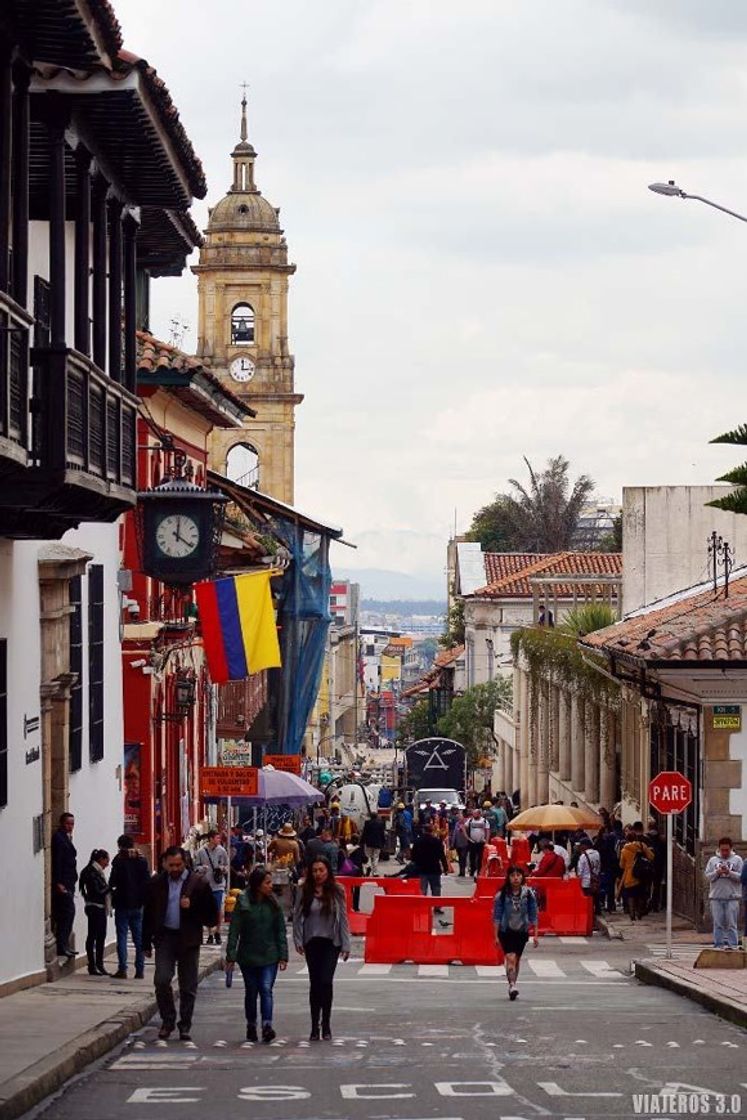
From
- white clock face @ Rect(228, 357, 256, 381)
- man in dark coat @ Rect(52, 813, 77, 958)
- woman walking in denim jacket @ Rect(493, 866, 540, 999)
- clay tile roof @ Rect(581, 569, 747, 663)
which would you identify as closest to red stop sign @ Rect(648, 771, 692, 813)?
woman walking in denim jacket @ Rect(493, 866, 540, 999)

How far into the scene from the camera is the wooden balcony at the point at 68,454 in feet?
51.5

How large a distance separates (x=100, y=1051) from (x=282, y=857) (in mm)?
16232

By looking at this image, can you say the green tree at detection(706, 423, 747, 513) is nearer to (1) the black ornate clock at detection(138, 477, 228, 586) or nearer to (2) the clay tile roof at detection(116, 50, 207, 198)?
(2) the clay tile roof at detection(116, 50, 207, 198)

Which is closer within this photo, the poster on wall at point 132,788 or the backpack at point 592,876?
the backpack at point 592,876

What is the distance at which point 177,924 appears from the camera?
60.1ft

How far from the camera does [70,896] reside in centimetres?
2297

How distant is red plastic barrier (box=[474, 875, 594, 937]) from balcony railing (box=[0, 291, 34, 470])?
19.2 metres

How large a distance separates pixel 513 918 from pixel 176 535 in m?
9.34

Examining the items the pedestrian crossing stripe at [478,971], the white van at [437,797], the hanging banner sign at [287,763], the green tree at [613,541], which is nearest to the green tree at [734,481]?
the pedestrian crossing stripe at [478,971]

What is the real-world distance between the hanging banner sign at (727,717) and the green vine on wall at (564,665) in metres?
10.6

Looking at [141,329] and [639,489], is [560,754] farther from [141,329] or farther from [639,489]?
[141,329]

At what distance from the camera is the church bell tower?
111 m

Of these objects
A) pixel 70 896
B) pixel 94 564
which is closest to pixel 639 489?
pixel 94 564

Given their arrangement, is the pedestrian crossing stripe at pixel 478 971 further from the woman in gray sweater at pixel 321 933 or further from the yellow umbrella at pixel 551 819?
the yellow umbrella at pixel 551 819
